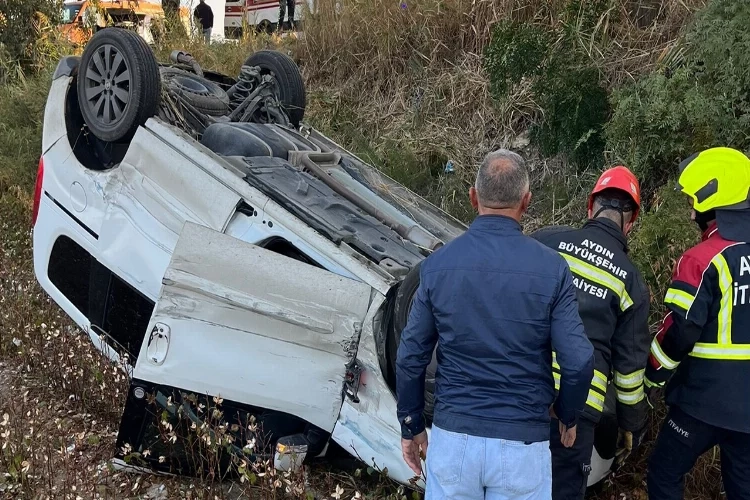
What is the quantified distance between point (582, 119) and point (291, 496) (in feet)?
10.5

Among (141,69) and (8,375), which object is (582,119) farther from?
(8,375)

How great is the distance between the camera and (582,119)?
4.49 meters

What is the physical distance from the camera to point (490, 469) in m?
1.73

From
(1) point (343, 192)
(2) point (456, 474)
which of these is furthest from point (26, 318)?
(2) point (456, 474)

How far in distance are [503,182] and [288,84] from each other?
8.74 feet

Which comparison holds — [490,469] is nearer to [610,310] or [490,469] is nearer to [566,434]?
[566,434]

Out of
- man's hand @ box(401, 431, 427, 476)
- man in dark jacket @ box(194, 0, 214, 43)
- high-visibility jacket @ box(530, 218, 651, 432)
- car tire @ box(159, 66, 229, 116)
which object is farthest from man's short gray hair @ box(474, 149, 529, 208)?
man in dark jacket @ box(194, 0, 214, 43)

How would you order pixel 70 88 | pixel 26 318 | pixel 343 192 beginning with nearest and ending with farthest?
pixel 343 192, pixel 70 88, pixel 26 318

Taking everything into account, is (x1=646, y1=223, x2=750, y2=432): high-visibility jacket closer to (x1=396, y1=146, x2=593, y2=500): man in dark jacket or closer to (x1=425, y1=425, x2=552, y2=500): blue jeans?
(x1=396, y1=146, x2=593, y2=500): man in dark jacket

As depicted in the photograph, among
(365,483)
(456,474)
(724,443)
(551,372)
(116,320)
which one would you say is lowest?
(365,483)

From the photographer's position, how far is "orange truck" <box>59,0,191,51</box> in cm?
825

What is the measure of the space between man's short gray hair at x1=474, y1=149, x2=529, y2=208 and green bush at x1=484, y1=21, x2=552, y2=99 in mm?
3402

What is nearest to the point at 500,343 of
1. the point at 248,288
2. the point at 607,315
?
the point at 607,315

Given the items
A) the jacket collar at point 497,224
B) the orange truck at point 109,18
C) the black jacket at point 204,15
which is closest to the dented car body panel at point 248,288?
the jacket collar at point 497,224
